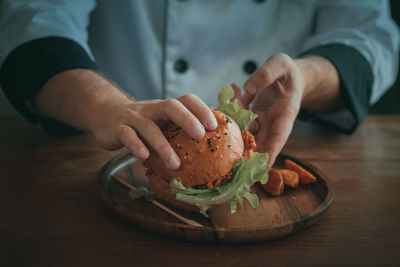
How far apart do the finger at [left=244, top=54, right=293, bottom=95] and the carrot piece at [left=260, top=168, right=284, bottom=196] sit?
0.28 metres

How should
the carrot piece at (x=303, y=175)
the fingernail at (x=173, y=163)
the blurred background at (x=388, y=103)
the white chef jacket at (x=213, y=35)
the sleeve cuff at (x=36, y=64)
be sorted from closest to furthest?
the fingernail at (x=173, y=163) → the carrot piece at (x=303, y=175) → the sleeve cuff at (x=36, y=64) → the white chef jacket at (x=213, y=35) → the blurred background at (x=388, y=103)

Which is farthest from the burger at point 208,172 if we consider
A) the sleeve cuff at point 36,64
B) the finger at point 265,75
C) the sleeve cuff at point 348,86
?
the sleeve cuff at point 348,86

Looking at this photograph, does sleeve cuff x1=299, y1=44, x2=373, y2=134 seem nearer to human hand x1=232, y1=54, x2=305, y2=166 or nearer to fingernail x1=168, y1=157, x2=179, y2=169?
human hand x1=232, y1=54, x2=305, y2=166

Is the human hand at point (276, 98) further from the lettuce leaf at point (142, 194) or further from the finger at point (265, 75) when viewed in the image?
the lettuce leaf at point (142, 194)

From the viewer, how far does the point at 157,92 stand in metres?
2.02

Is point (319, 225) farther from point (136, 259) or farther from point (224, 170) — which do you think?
point (136, 259)

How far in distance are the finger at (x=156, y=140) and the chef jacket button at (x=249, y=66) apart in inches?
41.6

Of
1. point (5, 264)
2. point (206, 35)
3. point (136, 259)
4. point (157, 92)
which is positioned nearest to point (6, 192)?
point (5, 264)

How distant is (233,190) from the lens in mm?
908

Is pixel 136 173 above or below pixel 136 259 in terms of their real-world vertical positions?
below

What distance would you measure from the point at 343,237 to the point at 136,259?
1.64 ft

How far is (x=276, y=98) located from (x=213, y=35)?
72 centimetres

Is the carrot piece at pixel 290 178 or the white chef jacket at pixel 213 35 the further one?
the white chef jacket at pixel 213 35

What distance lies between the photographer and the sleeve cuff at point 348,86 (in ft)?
5.35
